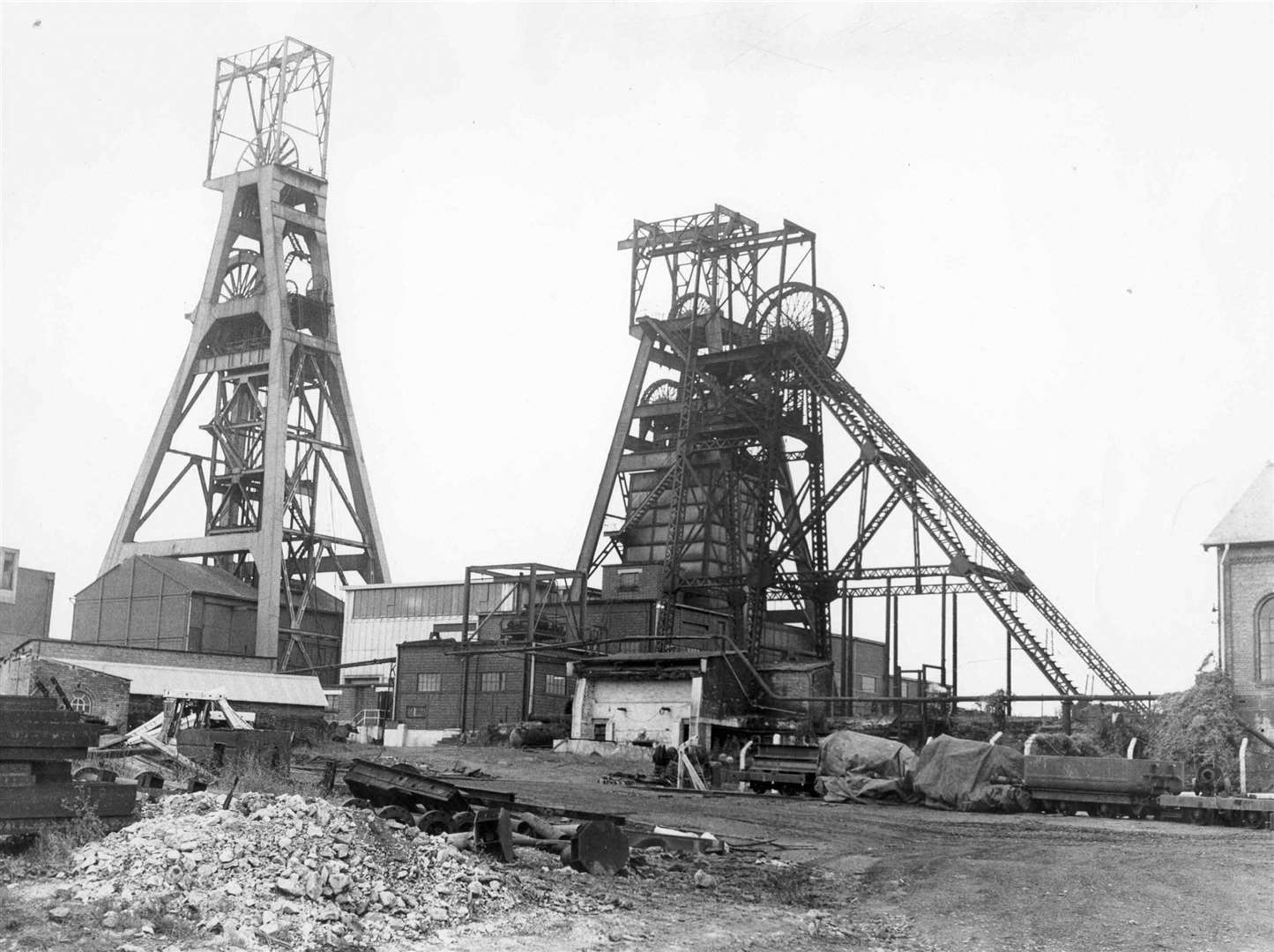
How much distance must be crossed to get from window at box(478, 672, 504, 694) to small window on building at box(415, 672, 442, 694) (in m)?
1.58

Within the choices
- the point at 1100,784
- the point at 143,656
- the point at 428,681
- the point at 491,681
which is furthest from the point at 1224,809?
the point at 143,656

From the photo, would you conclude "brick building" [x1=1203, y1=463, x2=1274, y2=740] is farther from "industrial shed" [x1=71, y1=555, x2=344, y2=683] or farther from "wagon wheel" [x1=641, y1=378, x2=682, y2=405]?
"industrial shed" [x1=71, y1=555, x2=344, y2=683]

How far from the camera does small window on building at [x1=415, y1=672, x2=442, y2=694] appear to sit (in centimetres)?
4291

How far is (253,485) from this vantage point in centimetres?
5350

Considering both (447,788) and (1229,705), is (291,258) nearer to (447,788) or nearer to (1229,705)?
(1229,705)

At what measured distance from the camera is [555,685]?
41.5 m

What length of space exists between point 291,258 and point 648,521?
19.0 metres

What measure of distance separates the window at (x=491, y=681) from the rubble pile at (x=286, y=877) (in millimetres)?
29724

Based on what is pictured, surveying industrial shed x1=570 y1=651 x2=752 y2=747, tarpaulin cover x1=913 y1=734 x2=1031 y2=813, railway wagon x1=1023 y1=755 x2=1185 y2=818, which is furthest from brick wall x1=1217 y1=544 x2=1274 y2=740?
industrial shed x1=570 y1=651 x2=752 y2=747

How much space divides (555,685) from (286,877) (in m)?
31.3

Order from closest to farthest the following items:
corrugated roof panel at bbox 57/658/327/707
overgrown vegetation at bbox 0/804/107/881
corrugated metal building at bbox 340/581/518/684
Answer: overgrown vegetation at bbox 0/804/107/881 → corrugated roof panel at bbox 57/658/327/707 → corrugated metal building at bbox 340/581/518/684

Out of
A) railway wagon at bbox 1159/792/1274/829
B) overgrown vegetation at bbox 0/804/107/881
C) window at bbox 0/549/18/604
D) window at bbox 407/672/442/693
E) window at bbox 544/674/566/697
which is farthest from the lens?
window at bbox 0/549/18/604

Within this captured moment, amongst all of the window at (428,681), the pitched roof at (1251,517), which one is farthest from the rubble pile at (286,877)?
the window at (428,681)

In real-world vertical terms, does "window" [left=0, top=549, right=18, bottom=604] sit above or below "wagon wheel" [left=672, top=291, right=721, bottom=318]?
below
